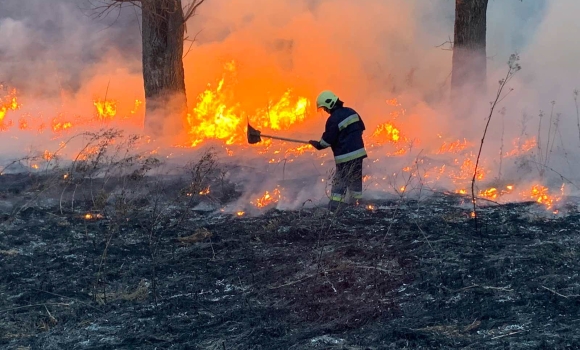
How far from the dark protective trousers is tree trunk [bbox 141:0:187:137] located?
3637mm

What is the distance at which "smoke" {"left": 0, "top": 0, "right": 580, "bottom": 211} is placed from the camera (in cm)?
1123

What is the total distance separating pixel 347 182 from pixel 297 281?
265cm

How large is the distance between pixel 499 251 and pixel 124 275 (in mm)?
3243

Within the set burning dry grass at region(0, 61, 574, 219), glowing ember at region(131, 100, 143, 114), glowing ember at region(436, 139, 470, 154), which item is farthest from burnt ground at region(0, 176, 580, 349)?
glowing ember at region(131, 100, 143, 114)

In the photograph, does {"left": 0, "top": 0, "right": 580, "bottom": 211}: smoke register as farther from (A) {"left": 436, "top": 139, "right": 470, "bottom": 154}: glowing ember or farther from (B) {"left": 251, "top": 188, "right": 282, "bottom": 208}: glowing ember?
(B) {"left": 251, "top": 188, "right": 282, "bottom": 208}: glowing ember

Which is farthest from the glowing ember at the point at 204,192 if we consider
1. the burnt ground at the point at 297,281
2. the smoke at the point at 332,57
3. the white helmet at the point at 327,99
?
the white helmet at the point at 327,99

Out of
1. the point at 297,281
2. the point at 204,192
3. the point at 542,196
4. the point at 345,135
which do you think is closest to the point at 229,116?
the point at 204,192

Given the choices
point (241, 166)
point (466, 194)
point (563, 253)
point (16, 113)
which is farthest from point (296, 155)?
point (16, 113)

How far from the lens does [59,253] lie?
665 centimetres

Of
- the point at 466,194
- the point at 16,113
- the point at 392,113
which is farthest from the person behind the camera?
the point at 16,113

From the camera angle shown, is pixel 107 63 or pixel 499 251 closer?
pixel 499 251

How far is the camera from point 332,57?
519 inches

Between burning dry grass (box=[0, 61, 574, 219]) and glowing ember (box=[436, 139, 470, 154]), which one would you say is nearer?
burning dry grass (box=[0, 61, 574, 219])

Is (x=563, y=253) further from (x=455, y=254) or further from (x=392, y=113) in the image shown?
(x=392, y=113)
